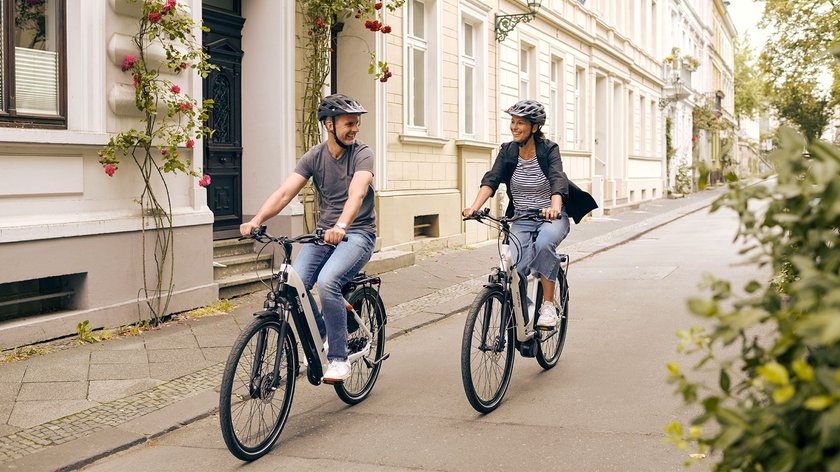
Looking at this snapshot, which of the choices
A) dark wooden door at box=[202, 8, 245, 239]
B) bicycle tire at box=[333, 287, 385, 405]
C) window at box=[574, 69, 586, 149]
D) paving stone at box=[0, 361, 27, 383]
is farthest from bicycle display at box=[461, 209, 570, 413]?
window at box=[574, 69, 586, 149]

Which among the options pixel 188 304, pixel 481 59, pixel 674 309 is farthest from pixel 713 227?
pixel 188 304

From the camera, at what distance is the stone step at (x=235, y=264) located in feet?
31.2

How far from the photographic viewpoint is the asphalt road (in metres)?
4.62

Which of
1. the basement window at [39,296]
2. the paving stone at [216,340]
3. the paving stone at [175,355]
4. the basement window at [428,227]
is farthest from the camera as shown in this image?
the basement window at [428,227]

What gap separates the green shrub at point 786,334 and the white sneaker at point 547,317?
433 cm

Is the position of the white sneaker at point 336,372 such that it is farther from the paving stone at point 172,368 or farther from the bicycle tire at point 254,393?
the paving stone at point 172,368

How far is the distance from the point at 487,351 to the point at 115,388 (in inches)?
97.8

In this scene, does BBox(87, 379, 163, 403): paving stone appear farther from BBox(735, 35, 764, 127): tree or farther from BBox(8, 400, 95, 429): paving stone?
BBox(735, 35, 764, 127): tree

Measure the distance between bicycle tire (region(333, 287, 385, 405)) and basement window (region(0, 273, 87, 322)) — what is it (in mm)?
3068

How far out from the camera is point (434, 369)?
6773 mm

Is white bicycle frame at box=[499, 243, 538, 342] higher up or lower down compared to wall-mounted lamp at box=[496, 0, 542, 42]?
lower down

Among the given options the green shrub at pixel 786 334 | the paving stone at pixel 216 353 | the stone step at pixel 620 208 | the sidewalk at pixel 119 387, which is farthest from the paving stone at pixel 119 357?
the stone step at pixel 620 208

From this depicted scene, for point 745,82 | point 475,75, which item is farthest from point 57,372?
point 745,82

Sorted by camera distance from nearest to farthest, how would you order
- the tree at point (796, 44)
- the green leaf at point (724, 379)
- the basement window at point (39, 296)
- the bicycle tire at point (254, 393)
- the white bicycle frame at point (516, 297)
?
the green leaf at point (724, 379)
the bicycle tire at point (254, 393)
the white bicycle frame at point (516, 297)
the basement window at point (39, 296)
the tree at point (796, 44)
